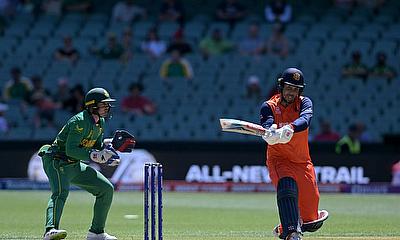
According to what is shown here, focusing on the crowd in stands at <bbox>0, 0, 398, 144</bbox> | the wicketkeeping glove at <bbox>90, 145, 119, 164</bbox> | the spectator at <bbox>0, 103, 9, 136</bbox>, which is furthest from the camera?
the crowd in stands at <bbox>0, 0, 398, 144</bbox>

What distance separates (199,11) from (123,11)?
72.7 inches

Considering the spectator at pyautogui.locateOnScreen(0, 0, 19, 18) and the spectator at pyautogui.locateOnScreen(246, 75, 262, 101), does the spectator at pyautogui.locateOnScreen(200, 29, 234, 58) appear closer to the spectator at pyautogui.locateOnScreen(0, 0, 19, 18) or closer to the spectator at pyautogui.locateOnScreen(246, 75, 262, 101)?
the spectator at pyautogui.locateOnScreen(246, 75, 262, 101)

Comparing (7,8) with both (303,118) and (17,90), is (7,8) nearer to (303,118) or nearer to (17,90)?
(17,90)

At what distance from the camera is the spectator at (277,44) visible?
21.5 metres

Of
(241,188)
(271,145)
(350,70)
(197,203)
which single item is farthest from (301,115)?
(350,70)

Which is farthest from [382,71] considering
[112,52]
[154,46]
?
[112,52]

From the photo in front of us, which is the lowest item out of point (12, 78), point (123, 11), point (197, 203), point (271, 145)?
point (197, 203)

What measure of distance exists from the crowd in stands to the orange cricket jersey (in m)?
9.84

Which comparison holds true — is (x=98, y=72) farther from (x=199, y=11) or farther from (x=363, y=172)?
(x=363, y=172)

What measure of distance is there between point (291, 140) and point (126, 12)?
14.5 m

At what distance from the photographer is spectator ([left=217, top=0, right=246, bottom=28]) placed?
74.3 feet

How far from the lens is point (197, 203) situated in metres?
16.1

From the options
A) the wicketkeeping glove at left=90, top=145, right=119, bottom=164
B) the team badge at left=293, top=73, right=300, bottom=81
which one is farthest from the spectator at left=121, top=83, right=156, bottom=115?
the team badge at left=293, top=73, right=300, bottom=81

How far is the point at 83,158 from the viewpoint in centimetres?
948
